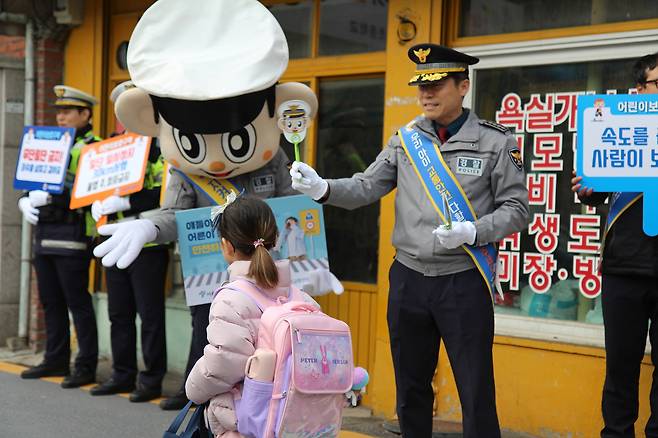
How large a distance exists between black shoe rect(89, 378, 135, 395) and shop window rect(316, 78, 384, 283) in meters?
1.74

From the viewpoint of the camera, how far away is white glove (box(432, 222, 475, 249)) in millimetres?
4223

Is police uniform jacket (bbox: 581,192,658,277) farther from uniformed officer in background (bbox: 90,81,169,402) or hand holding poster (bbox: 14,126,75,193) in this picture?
hand holding poster (bbox: 14,126,75,193)

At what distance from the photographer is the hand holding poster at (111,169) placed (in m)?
6.50

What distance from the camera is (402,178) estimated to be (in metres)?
4.70

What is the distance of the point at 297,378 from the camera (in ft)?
11.0

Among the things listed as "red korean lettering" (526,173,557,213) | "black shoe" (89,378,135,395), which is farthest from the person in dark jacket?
"black shoe" (89,378,135,395)

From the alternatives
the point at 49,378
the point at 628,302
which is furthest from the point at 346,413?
the point at 628,302

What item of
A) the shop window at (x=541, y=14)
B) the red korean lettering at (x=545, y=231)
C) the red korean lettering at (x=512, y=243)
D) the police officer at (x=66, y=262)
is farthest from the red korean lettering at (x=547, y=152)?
the police officer at (x=66, y=262)

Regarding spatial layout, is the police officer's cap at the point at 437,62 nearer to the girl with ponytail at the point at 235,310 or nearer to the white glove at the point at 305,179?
the white glove at the point at 305,179

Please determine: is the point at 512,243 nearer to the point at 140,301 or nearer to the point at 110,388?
the point at 140,301

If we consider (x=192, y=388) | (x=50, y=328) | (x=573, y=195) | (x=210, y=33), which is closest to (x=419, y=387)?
(x=192, y=388)

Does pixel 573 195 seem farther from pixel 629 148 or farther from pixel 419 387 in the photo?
pixel 419 387

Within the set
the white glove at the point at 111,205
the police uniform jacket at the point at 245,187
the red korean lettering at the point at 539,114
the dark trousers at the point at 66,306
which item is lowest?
the dark trousers at the point at 66,306

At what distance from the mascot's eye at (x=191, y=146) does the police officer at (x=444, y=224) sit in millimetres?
1228
